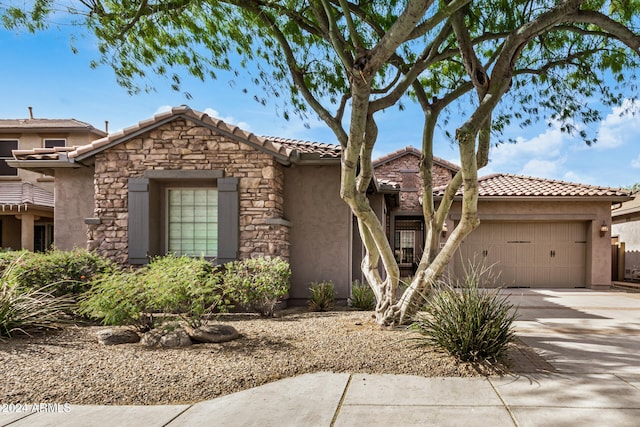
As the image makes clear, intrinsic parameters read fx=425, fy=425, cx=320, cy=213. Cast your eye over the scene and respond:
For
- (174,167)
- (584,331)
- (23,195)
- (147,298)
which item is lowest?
(584,331)

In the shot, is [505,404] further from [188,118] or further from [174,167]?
[188,118]

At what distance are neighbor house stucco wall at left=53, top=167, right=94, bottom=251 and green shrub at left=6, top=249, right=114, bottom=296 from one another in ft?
6.25

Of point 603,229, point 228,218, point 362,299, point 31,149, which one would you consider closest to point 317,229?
point 362,299

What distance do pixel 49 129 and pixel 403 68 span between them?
50.1ft

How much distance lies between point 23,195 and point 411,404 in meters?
16.4

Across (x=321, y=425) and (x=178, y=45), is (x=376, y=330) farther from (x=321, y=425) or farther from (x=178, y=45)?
(x=178, y=45)

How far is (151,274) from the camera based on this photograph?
6617 mm

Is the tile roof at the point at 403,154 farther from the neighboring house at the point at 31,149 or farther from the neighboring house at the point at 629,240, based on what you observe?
the neighboring house at the point at 31,149

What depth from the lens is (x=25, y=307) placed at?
659 centimetres

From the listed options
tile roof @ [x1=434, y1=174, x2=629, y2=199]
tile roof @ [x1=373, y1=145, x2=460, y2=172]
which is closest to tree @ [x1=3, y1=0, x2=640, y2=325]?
tile roof @ [x1=434, y1=174, x2=629, y2=199]

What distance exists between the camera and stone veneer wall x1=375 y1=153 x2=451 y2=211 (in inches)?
717

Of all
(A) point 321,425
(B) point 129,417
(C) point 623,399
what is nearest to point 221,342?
(B) point 129,417

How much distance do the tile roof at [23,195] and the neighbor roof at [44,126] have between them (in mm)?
2221

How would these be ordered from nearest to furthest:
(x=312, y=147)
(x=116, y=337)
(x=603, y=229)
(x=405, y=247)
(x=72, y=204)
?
(x=116, y=337), (x=72, y=204), (x=312, y=147), (x=603, y=229), (x=405, y=247)
